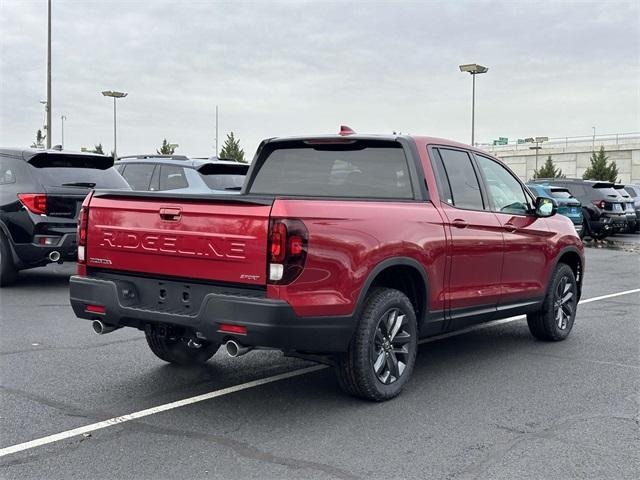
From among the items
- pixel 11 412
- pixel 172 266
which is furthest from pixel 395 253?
pixel 11 412

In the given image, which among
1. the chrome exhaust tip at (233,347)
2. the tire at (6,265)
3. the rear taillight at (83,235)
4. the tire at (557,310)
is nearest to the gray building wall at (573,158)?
the tire at (6,265)

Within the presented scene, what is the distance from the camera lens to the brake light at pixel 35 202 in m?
9.73

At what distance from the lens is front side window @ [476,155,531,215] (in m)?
6.58

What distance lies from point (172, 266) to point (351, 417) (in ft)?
4.89

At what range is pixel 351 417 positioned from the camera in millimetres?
4816

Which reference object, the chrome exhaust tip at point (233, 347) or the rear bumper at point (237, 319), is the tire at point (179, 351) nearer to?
the rear bumper at point (237, 319)

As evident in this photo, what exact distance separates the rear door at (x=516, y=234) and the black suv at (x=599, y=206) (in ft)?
55.3

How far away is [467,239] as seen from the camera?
19.5 feet

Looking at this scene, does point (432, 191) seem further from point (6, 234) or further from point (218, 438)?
point (6, 234)

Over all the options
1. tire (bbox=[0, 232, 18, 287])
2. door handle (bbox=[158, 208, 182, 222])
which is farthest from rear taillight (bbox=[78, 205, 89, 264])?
tire (bbox=[0, 232, 18, 287])

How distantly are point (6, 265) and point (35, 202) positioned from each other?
1000 millimetres

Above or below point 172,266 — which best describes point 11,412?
below

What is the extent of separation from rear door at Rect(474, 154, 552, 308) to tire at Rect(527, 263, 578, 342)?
0.23m

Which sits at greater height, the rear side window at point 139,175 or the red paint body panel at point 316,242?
the rear side window at point 139,175
